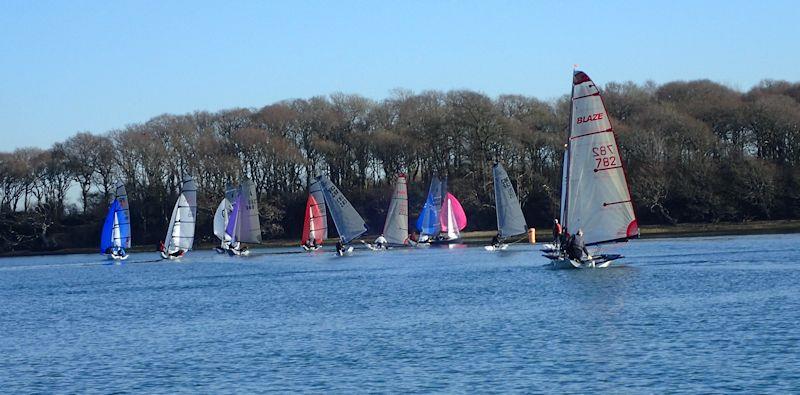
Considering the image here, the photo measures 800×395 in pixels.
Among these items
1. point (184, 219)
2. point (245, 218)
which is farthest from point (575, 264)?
point (245, 218)

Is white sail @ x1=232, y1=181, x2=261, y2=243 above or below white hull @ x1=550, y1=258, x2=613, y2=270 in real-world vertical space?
above

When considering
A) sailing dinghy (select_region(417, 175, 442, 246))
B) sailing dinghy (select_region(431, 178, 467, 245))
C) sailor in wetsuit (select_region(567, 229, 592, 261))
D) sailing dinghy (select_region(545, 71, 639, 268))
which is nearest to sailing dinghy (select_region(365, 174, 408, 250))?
sailing dinghy (select_region(417, 175, 442, 246))

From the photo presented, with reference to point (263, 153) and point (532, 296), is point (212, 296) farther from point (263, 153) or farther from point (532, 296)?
point (263, 153)

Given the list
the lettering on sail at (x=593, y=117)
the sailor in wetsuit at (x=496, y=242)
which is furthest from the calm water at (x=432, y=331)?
the sailor in wetsuit at (x=496, y=242)

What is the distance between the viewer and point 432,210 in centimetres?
8369

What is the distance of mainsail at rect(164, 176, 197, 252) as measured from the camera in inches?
2936

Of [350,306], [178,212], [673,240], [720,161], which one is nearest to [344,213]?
[178,212]

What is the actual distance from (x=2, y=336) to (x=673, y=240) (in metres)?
47.2

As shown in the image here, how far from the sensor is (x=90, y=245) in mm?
105562

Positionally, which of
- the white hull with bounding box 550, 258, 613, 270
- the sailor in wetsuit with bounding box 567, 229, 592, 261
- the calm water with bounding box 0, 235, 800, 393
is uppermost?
the sailor in wetsuit with bounding box 567, 229, 592, 261

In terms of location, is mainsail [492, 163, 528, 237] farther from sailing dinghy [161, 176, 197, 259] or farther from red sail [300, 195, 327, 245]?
sailing dinghy [161, 176, 197, 259]

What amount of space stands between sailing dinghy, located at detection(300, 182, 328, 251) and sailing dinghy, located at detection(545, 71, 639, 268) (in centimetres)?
3635

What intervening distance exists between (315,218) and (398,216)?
5963mm

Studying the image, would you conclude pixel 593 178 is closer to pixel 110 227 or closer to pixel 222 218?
pixel 110 227
